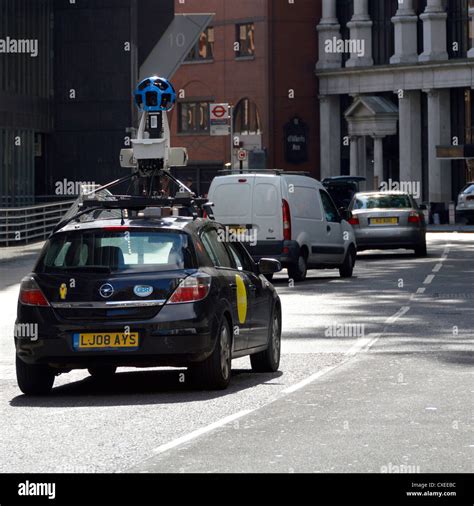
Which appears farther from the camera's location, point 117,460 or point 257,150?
point 257,150

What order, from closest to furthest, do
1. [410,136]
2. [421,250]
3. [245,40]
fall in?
1. [421,250]
2. [410,136]
3. [245,40]

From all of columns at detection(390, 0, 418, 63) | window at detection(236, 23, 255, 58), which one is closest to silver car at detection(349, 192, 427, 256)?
columns at detection(390, 0, 418, 63)

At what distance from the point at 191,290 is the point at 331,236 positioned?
1794 centimetres

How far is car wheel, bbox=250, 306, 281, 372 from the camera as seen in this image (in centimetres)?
1573

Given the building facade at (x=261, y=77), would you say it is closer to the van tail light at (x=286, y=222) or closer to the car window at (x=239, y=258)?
the van tail light at (x=286, y=222)

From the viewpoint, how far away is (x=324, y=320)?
2203 centimetres

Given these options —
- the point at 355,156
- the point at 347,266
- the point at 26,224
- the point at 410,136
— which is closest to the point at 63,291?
the point at 347,266

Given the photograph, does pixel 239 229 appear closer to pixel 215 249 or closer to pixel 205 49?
pixel 215 249

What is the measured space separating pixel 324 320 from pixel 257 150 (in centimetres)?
4174

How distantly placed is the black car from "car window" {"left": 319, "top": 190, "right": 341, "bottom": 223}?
17360 millimetres

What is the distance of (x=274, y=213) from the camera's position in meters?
29.8

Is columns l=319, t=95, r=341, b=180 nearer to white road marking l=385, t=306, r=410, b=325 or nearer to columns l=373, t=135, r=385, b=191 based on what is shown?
columns l=373, t=135, r=385, b=191
